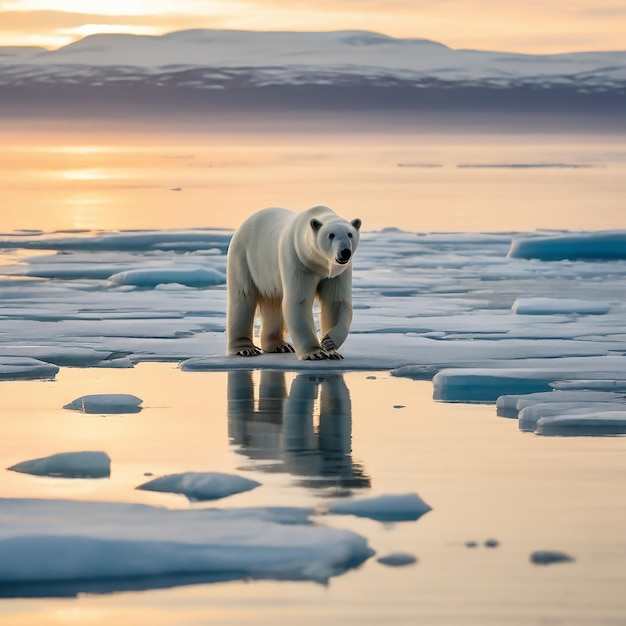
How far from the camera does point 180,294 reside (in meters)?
11.9

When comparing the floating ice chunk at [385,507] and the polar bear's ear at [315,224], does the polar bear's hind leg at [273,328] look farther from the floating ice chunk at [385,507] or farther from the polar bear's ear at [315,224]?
the floating ice chunk at [385,507]

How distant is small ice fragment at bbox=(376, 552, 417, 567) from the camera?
364cm

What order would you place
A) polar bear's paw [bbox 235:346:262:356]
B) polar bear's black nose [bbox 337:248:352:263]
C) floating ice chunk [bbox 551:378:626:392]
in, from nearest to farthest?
1. floating ice chunk [bbox 551:378:626:392]
2. polar bear's black nose [bbox 337:248:352:263]
3. polar bear's paw [bbox 235:346:262:356]

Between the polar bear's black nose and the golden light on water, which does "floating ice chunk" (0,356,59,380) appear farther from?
the golden light on water

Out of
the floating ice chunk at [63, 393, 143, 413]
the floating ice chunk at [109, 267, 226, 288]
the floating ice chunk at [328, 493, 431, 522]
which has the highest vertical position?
the floating ice chunk at [328, 493, 431, 522]

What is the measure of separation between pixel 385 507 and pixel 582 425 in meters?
1.55

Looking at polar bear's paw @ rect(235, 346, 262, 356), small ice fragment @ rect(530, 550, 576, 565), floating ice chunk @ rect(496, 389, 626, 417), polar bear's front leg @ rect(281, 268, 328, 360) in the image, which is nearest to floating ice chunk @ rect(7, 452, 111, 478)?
small ice fragment @ rect(530, 550, 576, 565)

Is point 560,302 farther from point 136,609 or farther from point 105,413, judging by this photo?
point 136,609

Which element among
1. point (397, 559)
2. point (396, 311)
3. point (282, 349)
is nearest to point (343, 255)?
point (282, 349)

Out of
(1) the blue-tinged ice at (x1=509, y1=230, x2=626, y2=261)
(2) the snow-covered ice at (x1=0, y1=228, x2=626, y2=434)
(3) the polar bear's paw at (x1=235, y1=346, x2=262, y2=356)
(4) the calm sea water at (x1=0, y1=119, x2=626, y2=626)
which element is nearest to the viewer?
(4) the calm sea water at (x1=0, y1=119, x2=626, y2=626)

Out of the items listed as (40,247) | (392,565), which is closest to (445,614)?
(392,565)

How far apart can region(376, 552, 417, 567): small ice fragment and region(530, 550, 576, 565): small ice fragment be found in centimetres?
30

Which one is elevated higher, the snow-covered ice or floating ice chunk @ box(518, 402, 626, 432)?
floating ice chunk @ box(518, 402, 626, 432)

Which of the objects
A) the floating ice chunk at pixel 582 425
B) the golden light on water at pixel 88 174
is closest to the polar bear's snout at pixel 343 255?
the floating ice chunk at pixel 582 425
